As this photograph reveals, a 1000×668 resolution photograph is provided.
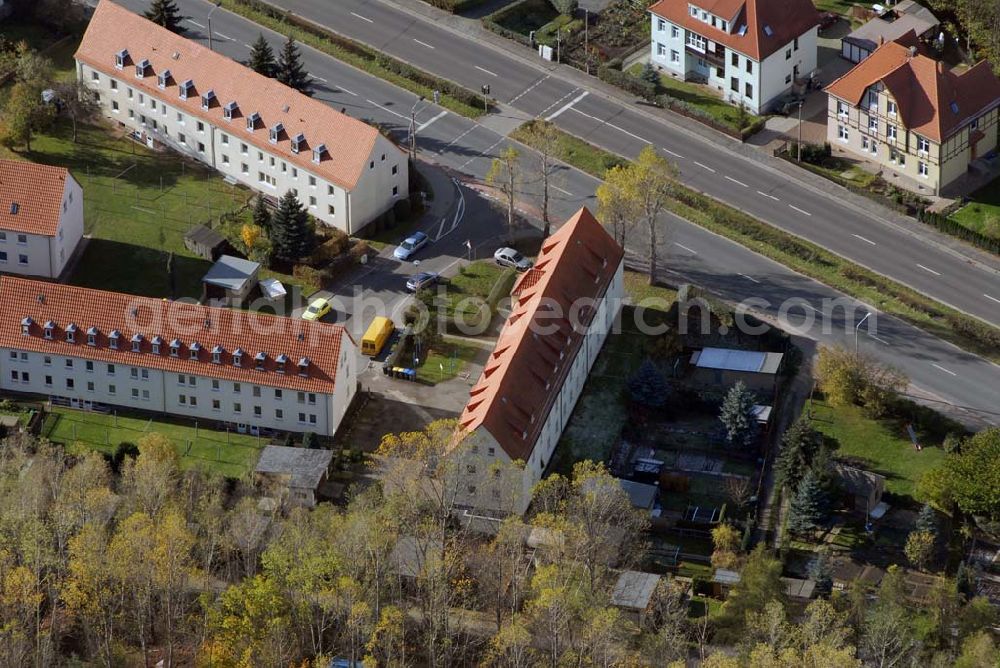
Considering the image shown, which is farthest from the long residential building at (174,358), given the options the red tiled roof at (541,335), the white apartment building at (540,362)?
the red tiled roof at (541,335)

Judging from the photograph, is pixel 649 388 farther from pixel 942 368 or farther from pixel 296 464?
pixel 296 464

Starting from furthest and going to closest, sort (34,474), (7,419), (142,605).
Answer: (7,419), (34,474), (142,605)

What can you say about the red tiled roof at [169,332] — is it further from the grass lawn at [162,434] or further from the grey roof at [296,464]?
the grey roof at [296,464]

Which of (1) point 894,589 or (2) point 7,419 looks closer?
(1) point 894,589

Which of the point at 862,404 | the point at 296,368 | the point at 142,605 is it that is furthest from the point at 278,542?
the point at 862,404

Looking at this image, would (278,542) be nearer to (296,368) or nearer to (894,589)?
(296,368)
